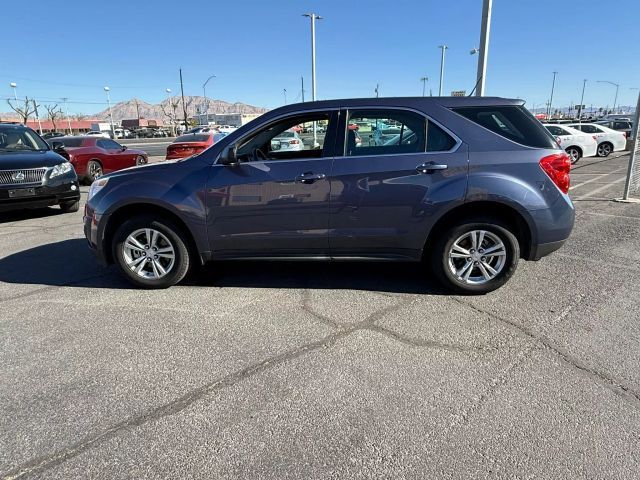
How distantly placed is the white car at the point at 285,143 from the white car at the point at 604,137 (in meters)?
18.0

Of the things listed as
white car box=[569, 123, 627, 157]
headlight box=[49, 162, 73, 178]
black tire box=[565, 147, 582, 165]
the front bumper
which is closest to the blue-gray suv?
the front bumper

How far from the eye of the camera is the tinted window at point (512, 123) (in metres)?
3.85

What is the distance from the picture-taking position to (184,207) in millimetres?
4055

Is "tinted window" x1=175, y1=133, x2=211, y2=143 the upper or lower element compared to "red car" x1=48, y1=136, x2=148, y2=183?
upper

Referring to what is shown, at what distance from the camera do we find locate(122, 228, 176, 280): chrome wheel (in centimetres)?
425

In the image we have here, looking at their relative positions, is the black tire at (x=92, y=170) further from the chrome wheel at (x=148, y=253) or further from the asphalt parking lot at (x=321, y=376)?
the chrome wheel at (x=148, y=253)

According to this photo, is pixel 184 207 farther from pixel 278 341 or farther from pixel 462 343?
pixel 462 343

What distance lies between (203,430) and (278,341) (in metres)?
1.02

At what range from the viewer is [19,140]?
8422mm

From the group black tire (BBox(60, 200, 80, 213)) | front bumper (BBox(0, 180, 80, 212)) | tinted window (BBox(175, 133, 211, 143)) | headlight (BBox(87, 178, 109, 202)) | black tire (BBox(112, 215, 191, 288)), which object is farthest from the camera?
tinted window (BBox(175, 133, 211, 143))

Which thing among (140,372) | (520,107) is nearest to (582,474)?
(140,372)

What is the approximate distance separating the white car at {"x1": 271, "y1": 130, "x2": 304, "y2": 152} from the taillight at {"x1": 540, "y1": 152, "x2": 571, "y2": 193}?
2.38 metres

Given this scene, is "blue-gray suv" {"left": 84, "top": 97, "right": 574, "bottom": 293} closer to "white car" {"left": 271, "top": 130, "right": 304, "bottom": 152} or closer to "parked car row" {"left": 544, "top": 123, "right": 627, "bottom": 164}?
"white car" {"left": 271, "top": 130, "right": 304, "bottom": 152}

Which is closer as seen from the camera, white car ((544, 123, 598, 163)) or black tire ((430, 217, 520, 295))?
black tire ((430, 217, 520, 295))
